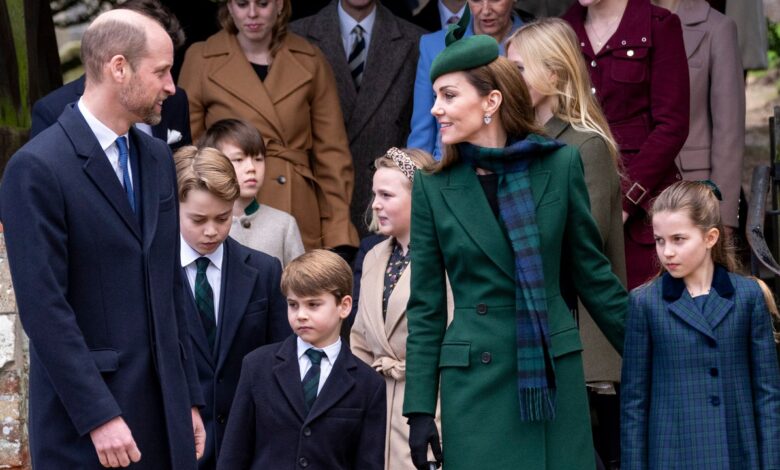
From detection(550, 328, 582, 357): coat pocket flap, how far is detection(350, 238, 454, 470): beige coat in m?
1.21

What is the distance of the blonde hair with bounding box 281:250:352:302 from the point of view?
223 inches

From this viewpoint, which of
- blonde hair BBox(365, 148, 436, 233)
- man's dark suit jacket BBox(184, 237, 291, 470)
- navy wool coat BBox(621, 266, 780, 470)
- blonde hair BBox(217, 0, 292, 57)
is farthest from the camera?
blonde hair BBox(217, 0, 292, 57)

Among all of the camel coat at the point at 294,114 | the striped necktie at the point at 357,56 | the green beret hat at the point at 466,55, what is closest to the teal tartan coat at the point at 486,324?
the green beret hat at the point at 466,55

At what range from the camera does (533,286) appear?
15.1ft

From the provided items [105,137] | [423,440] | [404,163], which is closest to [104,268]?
[105,137]

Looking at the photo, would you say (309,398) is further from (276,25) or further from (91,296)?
(276,25)

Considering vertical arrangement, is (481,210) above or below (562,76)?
below

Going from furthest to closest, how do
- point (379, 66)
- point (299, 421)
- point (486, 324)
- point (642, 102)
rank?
point (379, 66), point (642, 102), point (299, 421), point (486, 324)

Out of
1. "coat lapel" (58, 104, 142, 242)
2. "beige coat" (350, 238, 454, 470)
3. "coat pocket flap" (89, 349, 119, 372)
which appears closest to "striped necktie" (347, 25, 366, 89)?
"beige coat" (350, 238, 454, 470)

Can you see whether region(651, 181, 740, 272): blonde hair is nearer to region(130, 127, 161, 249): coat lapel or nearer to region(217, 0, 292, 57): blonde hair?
region(130, 127, 161, 249): coat lapel

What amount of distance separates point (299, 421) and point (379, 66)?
2.76 meters

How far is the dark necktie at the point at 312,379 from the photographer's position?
5.55 m

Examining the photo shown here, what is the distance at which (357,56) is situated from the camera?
7977mm

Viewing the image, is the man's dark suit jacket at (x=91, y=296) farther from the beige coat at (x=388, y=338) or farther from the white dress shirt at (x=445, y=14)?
the white dress shirt at (x=445, y=14)
